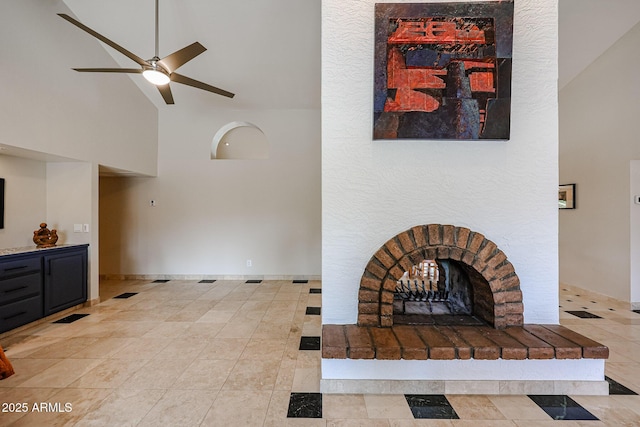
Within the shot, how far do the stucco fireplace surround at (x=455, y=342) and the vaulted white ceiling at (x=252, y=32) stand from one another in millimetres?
3090

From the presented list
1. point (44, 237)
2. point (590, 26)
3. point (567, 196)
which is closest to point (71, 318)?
point (44, 237)

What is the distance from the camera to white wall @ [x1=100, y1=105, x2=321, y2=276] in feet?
16.2

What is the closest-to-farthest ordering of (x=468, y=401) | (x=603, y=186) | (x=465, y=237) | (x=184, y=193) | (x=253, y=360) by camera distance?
(x=468, y=401) < (x=465, y=237) < (x=253, y=360) < (x=603, y=186) < (x=184, y=193)

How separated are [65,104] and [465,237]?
4574 mm

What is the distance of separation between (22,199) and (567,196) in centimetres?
776

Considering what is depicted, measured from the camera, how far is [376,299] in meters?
1.97

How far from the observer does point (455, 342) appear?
5.80 feet

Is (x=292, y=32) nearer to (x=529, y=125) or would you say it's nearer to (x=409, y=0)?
(x=409, y=0)

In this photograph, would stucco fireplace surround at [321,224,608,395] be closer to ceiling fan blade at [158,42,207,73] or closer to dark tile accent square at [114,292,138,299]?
ceiling fan blade at [158,42,207,73]

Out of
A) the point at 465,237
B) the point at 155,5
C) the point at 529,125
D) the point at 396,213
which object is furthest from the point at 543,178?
the point at 155,5

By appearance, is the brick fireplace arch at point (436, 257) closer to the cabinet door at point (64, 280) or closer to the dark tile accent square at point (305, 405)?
the dark tile accent square at point (305, 405)

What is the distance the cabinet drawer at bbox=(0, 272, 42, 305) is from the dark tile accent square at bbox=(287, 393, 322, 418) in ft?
10.3

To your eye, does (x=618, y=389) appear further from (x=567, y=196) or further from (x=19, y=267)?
(x=19, y=267)

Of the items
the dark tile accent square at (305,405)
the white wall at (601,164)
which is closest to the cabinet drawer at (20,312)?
the dark tile accent square at (305,405)
